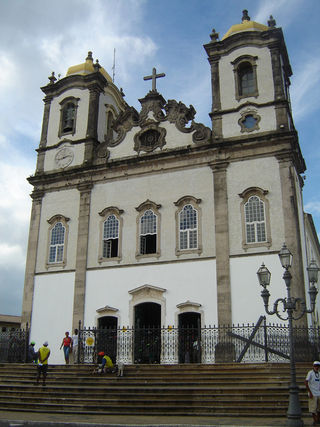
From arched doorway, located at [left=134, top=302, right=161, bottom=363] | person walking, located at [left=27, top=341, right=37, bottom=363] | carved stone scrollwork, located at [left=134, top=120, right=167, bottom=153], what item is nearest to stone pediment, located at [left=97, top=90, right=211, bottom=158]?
carved stone scrollwork, located at [left=134, top=120, right=167, bottom=153]

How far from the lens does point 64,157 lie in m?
26.5

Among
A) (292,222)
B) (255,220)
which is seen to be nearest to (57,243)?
(255,220)

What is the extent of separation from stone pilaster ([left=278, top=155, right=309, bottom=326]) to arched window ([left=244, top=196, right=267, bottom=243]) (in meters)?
0.96

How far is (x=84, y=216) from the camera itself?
24.3 m

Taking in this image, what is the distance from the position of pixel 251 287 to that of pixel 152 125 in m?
9.89

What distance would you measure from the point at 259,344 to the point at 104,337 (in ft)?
21.8

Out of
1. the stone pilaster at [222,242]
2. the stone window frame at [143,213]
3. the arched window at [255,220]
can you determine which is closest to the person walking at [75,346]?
the stone window frame at [143,213]

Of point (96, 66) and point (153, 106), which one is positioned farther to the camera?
point (96, 66)

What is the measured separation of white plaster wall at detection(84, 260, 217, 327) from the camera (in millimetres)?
Result: 20469

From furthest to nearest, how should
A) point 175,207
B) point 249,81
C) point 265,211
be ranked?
point 249,81 < point 175,207 < point 265,211

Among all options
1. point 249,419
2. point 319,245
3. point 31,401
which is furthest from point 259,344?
point 319,245

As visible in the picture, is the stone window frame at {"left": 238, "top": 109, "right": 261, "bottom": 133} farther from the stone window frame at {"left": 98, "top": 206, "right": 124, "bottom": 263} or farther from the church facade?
the stone window frame at {"left": 98, "top": 206, "right": 124, "bottom": 263}

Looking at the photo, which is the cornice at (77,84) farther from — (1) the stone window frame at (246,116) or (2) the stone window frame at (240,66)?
(1) the stone window frame at (246,116)

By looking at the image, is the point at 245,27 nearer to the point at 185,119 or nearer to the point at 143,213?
the point at 185,119
